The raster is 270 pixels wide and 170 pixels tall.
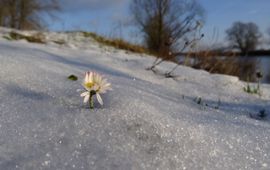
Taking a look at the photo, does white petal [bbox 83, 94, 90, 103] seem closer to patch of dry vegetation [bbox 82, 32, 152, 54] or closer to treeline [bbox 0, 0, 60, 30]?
patch of dry vegetation [bbox 82, 32, 152, 54]

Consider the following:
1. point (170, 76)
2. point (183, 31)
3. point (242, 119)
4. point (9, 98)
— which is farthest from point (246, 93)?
point (9, 98)

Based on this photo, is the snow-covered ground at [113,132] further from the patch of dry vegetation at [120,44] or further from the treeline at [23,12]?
the treeline at [23,12]

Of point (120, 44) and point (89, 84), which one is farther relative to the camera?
point (120, 44)

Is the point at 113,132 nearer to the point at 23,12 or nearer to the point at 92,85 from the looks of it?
the point at 92,85

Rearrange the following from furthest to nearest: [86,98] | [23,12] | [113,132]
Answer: [23,12]
[86,98]
[113,132]

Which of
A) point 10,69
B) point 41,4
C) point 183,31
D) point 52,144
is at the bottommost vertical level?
point 52,144

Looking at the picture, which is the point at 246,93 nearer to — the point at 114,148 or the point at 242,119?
the point at 242,119

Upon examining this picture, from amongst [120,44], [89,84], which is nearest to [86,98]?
[89,84]

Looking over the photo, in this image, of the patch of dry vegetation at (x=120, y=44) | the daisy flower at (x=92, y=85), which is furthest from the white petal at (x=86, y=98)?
the patch of dry vegetation at (x=120, y=44)

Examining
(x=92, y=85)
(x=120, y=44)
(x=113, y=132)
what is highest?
(x=120, y=44)
